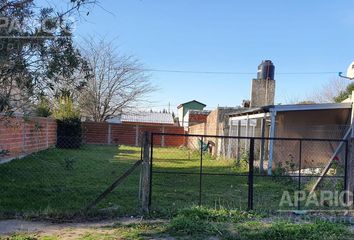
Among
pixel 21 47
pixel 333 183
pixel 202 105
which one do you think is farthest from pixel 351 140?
pixel 202 105

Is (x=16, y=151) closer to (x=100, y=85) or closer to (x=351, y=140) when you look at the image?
(x=351, y=140)

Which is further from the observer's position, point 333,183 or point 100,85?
point 100,85

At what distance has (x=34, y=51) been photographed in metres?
5.86

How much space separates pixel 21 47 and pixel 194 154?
17.8 m

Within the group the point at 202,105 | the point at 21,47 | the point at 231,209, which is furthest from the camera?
the point at 202,105

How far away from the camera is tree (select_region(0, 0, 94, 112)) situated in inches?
226

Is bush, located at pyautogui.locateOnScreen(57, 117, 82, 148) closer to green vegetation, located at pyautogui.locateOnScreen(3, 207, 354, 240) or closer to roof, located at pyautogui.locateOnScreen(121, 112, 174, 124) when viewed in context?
roof, located at pyautogui.locateOnScreen(121, 112, 174, 124)

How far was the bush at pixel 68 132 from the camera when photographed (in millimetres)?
23562

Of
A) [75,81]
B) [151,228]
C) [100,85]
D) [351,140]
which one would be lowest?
[151,228]

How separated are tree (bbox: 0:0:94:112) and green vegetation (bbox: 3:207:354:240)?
7.47 ft

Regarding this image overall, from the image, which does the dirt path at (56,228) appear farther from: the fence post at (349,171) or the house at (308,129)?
the house at (308,129)

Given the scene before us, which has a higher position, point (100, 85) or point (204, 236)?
point (100, 85)

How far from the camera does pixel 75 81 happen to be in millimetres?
6539

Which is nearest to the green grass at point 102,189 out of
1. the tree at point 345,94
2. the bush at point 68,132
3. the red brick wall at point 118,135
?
the bush at point 68,132
